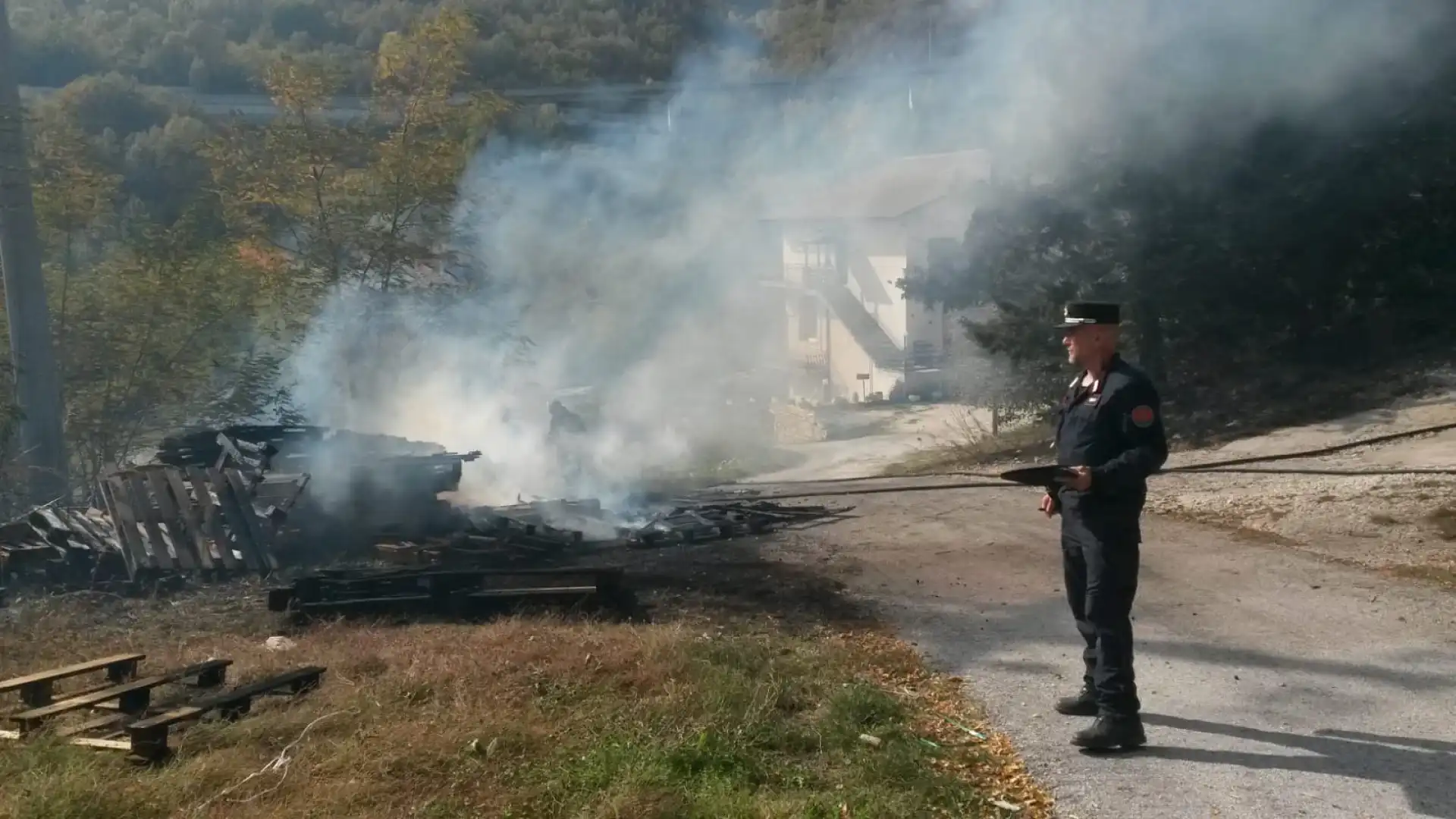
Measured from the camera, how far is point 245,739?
475cm

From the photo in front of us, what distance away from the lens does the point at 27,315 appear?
1212 centimetres

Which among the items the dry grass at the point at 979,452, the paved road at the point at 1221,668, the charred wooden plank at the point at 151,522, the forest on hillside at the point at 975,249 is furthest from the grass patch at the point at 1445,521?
the charred wooden plank at the point at 151,522

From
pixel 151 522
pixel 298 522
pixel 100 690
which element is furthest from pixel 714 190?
pixel 100 690

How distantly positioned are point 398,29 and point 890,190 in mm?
23132

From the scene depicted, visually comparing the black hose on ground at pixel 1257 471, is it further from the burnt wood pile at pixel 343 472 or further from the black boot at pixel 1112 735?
the black boot at pixel 1112 735

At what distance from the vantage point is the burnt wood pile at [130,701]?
15.3 feet

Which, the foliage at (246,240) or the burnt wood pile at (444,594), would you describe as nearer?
the burnt wood pile at (444,594)

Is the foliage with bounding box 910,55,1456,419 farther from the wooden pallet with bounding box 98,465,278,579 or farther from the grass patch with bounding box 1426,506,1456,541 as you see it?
the wooden pallet with bounding box 98,465,278,579

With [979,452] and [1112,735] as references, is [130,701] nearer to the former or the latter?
[1112,735]

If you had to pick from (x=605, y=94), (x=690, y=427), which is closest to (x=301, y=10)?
(x=605, y=94)

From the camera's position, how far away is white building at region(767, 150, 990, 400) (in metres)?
31.0

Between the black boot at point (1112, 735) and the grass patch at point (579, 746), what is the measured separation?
0.31m

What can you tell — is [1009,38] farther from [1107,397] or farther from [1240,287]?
[1107,397]

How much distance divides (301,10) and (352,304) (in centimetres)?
4712
